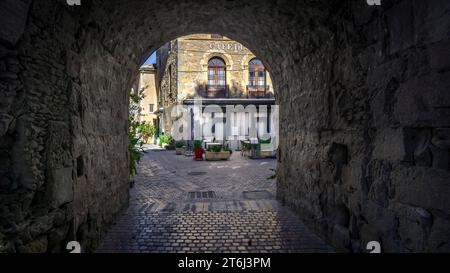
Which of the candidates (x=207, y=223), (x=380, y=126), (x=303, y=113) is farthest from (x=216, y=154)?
(x=380, y=126)

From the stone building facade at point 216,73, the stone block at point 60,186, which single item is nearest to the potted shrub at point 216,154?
the stone building facade at point 216,73

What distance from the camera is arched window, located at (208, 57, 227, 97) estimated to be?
1877 cm

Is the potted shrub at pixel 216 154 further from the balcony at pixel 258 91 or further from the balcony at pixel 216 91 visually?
the balcony at pixel 258 91

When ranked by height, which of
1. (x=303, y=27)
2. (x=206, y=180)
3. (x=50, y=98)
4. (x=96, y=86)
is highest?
Answer: (x=303, y=27)

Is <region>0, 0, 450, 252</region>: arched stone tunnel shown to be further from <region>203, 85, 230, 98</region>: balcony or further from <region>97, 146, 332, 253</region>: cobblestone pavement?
<region>203, 85, 230, 98</region>: balcony

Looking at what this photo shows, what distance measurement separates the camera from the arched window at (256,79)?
19062 millimetres

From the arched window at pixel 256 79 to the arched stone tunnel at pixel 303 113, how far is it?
14.6m

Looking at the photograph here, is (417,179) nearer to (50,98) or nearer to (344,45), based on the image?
(344,45)

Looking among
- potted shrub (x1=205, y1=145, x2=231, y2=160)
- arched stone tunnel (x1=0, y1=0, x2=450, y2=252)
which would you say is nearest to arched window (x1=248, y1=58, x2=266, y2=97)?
potted shrub (x1=205, y1=145, x2=231, y2=160)
